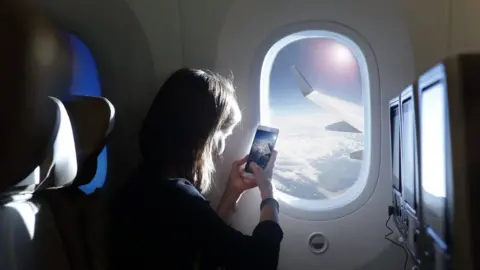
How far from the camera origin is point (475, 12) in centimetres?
169

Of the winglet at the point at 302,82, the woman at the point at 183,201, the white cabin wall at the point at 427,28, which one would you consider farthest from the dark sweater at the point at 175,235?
the white cabin wall at the point at 427,28

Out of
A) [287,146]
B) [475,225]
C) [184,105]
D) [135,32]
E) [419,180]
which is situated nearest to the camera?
→ [475,225]

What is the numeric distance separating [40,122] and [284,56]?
1144 mm

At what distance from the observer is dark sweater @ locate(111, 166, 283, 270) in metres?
1.28

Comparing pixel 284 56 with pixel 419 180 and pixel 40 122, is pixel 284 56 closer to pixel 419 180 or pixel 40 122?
pixel 419 180

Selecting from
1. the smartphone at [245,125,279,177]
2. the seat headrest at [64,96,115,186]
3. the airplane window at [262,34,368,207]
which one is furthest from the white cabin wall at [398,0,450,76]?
the seat headrest at [64,96,115,186]

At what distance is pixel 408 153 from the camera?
127cm

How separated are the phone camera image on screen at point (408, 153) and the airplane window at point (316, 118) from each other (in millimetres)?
549

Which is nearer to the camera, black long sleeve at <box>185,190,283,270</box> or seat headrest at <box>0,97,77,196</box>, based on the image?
seat headrest at <box>0,97,77,196</box>

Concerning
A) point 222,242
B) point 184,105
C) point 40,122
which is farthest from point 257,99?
point 40,122

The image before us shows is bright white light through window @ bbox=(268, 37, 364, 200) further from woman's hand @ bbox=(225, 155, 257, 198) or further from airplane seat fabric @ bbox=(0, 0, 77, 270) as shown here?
airplane seat fabric @ bbox=(0, 0, 77, 270)

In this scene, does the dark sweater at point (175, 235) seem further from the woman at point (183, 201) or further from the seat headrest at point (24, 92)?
the seat headrest at point (24, 92)

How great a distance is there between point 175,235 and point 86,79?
54 cm

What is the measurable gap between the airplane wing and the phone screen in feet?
0.84
